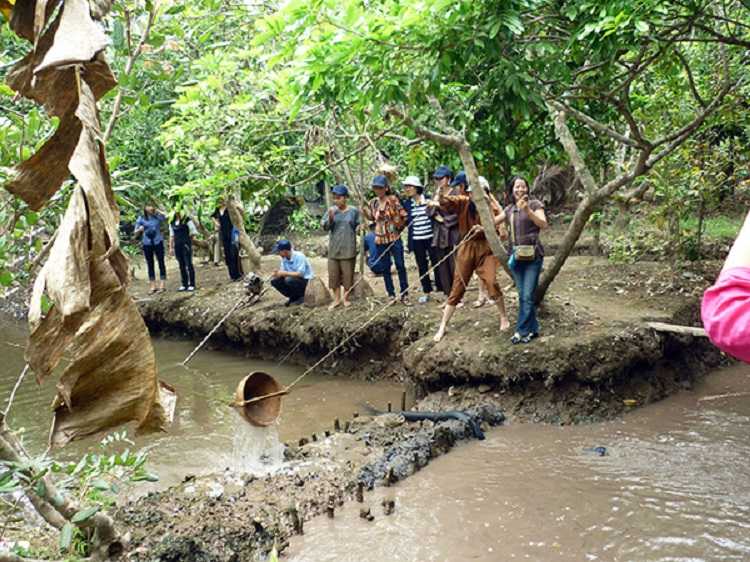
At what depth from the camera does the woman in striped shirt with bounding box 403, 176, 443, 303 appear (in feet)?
28.2

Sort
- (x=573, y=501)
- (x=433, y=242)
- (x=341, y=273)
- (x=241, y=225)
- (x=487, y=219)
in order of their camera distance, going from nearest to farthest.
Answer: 1. (x=573, y=501)
2. (x=487, y=219)
3. (x=433, y=242)
4. (x=341, y=273)
5. (x=241, y=225)

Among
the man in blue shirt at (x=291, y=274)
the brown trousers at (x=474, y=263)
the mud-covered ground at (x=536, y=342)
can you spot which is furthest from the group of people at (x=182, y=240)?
the brown trousers at (x=474, y=263)

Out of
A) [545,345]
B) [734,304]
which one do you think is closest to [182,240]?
[545,345]

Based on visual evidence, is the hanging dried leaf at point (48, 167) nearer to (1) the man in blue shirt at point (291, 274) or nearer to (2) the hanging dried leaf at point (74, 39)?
(2) the hanging dried leaf at point (74, 39)

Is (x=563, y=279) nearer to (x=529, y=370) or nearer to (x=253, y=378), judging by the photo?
(x=529, y=370)

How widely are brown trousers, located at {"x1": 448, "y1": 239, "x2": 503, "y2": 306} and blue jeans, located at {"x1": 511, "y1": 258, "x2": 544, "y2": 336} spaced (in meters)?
0.44

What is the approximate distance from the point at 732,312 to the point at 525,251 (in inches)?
221

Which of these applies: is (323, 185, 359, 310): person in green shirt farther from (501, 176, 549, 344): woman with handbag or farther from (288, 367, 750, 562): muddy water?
(288, 367, 750, 562): muddy water

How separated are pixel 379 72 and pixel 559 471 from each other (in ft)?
11.6

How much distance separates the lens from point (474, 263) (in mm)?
7371

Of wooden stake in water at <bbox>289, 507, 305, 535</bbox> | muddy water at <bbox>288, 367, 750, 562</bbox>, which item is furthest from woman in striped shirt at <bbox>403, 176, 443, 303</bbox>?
wooden stake in water at <bbox>289, 507, 305, 535</bbox>

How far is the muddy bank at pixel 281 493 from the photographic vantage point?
4199 millimetres

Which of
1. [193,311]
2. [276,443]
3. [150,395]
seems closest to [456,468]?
[276,443]

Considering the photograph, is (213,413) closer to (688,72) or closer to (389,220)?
(389,220)
